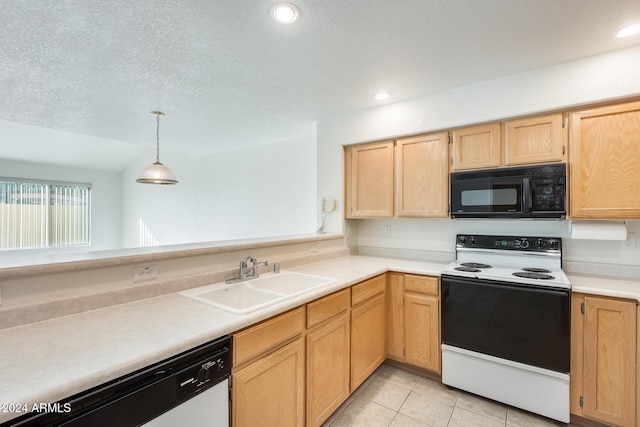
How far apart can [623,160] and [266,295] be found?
2.52 m

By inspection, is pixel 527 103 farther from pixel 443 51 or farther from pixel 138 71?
pixel 138 71

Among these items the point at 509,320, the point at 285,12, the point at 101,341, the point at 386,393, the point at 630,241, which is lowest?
the point at 386,393

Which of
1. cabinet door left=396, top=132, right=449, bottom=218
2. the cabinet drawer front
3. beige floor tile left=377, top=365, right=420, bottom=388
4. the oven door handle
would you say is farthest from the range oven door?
the cabinet drawer front

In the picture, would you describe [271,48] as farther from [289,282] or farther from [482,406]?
[482,406]

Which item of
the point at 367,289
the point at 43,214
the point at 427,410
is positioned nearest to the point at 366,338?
the point at 367,289

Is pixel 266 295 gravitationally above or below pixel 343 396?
above

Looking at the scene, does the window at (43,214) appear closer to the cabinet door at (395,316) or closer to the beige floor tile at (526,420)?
the cabinet door at (395,316)

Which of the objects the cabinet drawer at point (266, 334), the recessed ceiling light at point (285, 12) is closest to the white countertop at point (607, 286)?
the cabinet drawer at point (266, 334)

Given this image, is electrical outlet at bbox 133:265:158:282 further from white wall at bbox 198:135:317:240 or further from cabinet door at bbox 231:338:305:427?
white wall at bbox 198:135:317:240

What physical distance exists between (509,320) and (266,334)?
1716 mm

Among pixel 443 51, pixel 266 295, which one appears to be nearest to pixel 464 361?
pixel 266 295

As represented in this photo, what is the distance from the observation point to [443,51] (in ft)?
6.31

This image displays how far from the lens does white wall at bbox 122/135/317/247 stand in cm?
421

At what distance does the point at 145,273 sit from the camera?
5.16 feet
